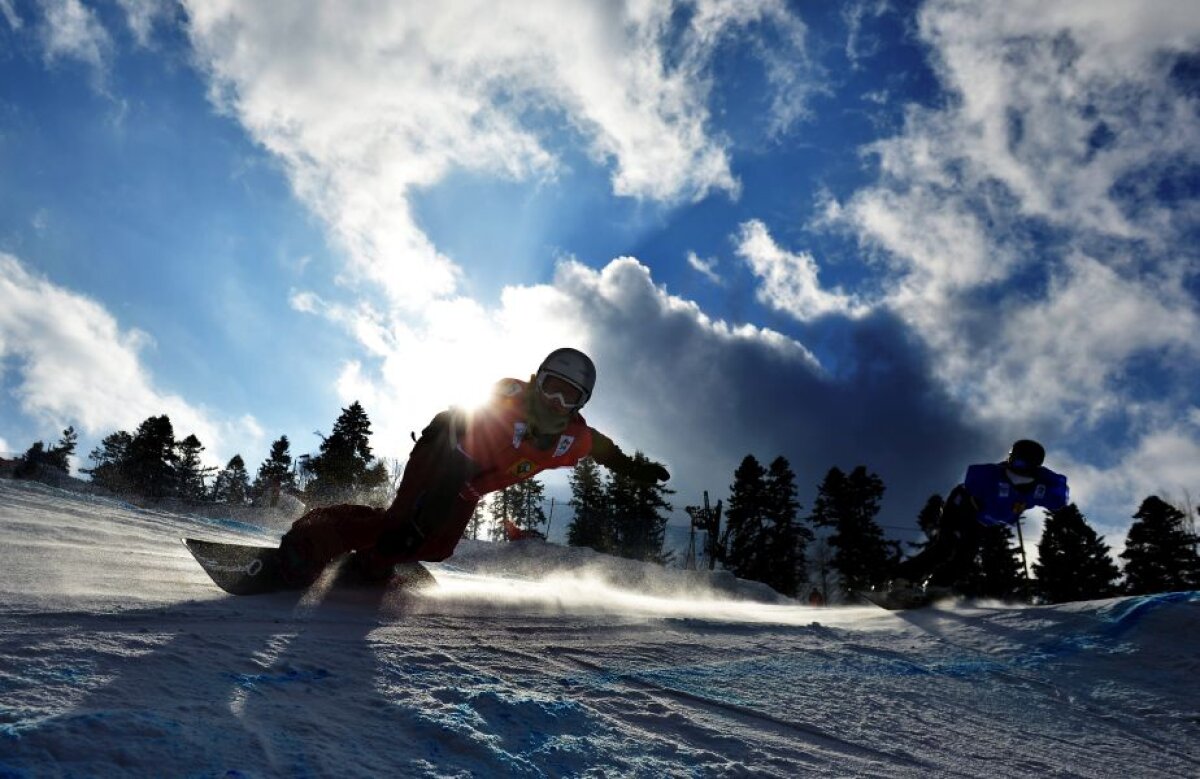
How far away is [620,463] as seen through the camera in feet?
18.4

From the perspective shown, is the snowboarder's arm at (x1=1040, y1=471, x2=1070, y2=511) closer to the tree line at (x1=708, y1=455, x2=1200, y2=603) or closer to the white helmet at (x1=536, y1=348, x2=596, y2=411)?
the white helmet at (x1=536, y1=348, x2=596, y2=411)

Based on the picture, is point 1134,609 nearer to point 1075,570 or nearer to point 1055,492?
point 1055,492

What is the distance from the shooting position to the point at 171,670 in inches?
67.9

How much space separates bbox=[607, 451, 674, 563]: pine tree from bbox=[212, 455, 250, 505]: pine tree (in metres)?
34.5

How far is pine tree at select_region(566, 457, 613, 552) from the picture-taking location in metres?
43.6

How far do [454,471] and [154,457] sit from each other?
6084 cm

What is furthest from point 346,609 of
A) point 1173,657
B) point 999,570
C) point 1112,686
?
point 999,570

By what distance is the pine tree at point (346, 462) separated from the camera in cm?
4069

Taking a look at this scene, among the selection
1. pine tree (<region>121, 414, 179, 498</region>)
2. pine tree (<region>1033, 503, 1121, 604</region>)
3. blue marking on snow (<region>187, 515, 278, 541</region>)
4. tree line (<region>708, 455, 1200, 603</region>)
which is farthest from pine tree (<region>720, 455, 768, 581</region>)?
pine tree (<region>121, 414, 179, 498</region>)

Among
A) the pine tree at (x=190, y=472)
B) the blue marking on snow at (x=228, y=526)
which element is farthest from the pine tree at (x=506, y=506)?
the blue marking on snow at (x=228, y=526)

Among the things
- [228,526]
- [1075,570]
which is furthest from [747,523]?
[228,526]

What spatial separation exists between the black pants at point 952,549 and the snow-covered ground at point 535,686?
9.36 ft

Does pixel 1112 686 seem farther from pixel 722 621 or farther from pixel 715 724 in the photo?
pixel 715 724

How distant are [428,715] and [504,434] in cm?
266
